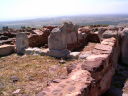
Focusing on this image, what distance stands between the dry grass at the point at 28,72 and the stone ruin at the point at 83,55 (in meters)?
0.80

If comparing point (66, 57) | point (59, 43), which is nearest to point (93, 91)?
point (66, 57)

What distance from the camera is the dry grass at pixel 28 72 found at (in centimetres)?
780

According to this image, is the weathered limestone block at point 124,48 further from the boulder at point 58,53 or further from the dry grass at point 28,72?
the boulder at point 58,53

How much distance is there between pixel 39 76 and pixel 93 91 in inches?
131

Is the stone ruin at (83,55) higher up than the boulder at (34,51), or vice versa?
the stone ruin at (83,55)

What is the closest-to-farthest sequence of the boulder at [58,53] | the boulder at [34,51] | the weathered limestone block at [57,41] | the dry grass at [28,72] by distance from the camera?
1. the dry grass at [28,72]
2. the boulder at [58,53]
3. the weathered limestone block at [57,41]
4. the boulder at [34,51]

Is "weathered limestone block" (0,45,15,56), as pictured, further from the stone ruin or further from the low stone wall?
the low stone wall

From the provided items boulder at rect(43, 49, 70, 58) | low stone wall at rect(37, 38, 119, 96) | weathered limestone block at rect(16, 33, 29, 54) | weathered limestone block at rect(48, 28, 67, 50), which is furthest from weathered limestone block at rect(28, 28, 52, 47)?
low stone wall at rect(37, 38, 119, 96)

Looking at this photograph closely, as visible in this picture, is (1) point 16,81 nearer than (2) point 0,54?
Yes

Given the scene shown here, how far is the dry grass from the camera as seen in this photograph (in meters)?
7.80

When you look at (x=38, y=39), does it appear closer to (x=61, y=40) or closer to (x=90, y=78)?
(x=61, y=40)

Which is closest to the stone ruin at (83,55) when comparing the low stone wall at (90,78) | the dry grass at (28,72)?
the low stone wall at (90,78)

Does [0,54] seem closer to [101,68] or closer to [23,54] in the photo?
[23,54]

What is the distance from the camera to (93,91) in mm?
5973
